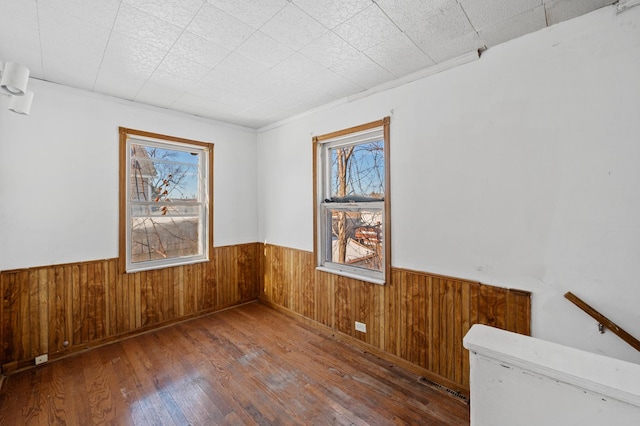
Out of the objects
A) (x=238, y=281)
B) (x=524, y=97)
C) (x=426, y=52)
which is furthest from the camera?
(x=238, y=281)

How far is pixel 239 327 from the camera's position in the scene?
3320 millimetres

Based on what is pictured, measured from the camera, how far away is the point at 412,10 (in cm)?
162

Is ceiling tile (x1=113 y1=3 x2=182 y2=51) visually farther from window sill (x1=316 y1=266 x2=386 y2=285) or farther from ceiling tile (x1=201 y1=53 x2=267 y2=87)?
window sill (x1=316 y1=266 x2=386 y2=285)

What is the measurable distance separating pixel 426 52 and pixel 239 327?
137 inches

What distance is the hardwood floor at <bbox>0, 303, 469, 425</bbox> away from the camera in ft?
6.27

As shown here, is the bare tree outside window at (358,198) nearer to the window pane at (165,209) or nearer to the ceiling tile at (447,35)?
the ceiling tile at (447,35)

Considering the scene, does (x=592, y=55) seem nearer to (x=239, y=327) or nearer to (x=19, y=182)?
(x=239, y=327)

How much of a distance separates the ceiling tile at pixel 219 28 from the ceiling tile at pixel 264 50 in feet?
0.17

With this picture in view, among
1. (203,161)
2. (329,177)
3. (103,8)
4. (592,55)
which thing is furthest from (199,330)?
(592,55)

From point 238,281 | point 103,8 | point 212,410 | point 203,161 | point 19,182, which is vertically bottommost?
point 212,410

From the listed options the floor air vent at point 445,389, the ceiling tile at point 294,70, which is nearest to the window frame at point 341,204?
the ceiling tile at point 294,70

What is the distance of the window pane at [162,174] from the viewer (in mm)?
3234

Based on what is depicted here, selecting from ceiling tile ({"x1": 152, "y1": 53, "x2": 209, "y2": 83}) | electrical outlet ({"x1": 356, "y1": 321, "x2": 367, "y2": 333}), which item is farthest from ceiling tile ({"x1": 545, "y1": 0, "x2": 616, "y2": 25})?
electrical outlet ({"x1": 356, "y1": 321, "x2": 367, "y2": 333})

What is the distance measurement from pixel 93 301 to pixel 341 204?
286cm
